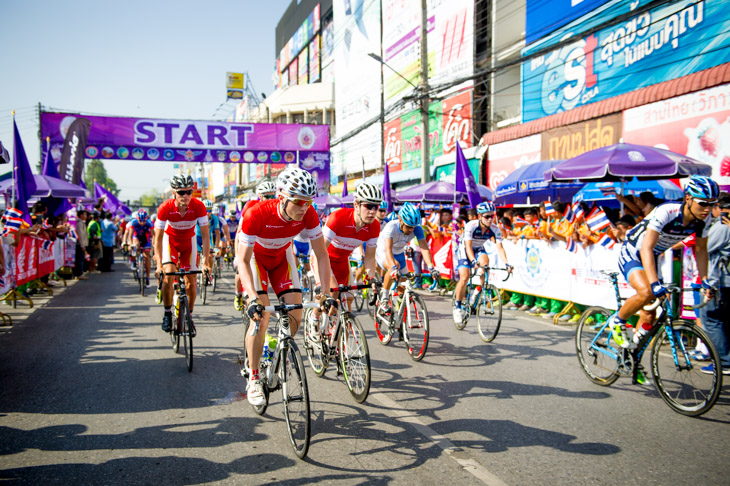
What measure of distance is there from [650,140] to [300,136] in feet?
61.7

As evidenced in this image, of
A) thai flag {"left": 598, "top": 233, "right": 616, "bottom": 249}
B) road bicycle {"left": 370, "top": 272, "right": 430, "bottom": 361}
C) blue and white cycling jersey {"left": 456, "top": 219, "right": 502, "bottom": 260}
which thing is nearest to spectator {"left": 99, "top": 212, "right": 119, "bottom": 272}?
road bicycle {"left": 370, "top": 272, "right": 430, "bottom": 361}

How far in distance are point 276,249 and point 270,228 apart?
346 millimetres

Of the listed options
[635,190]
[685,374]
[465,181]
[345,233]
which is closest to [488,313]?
[345,233]

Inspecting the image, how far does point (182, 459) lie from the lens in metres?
3.97

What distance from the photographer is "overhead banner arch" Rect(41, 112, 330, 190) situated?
1009 inches

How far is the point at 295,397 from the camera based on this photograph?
4059 mm

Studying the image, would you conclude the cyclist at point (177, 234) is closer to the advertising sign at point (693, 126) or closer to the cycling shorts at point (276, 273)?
the cycling shorts at point (276, 273)

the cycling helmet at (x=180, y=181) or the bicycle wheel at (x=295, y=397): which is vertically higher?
the cycling helmet at (x=180, y=181)

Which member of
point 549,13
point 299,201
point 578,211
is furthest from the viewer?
point 549,13

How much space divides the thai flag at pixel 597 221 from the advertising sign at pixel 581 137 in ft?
27.0

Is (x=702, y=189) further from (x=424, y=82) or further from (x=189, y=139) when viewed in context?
(x=189, y=139)

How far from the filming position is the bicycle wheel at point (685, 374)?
463 cm

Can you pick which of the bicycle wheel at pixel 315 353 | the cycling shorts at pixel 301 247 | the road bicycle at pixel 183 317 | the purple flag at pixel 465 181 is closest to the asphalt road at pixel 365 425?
the bicycle wheel at pixel 315 353

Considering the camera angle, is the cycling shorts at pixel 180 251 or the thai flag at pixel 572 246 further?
the thai flag at pixel 572 246
